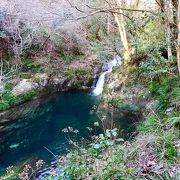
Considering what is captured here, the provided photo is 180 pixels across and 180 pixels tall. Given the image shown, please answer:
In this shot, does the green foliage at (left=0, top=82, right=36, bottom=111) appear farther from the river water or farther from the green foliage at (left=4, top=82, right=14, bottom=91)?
the river water

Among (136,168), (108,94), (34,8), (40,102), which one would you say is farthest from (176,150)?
(34,8)

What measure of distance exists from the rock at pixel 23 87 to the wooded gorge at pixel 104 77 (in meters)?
0.06

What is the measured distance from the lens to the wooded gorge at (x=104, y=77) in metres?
3.84

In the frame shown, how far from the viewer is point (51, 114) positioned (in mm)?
13922

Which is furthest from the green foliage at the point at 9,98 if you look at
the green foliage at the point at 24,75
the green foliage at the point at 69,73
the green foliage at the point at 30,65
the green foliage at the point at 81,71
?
the green foliage at the point at 81,71

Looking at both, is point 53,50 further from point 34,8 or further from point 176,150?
point 176,150

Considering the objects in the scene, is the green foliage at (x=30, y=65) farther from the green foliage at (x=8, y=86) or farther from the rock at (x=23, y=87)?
the green foliage at (x=8, y=86)

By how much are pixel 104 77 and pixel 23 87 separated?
Result: 15.2 ft

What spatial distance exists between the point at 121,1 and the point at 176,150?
31.6 feet

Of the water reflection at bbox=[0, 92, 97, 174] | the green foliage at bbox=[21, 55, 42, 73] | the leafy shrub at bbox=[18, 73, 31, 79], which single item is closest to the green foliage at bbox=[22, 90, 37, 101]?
the water reflection at bbox=[0, 92, 97, 174]


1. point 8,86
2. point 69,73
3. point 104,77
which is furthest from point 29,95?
point 104,77

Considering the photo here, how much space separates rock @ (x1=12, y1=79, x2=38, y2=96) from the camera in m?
14.7

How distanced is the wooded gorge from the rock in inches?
2.2

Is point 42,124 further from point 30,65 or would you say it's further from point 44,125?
point 30,65
